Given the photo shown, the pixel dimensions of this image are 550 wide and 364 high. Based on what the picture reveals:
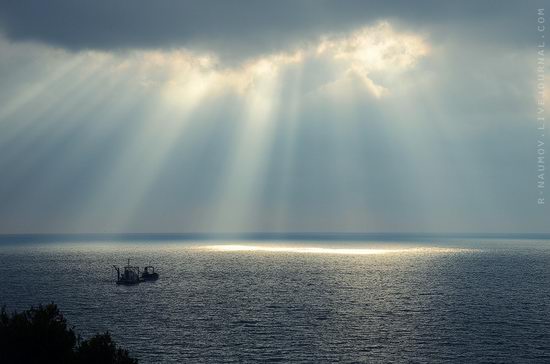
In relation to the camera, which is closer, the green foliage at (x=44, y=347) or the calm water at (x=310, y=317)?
the green foliage at (x=44, y=347)

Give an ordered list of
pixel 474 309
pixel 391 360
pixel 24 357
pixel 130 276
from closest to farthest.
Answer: pixel 24 357 < pixel 391 360 < pixel 474 309 < pixel 130 276

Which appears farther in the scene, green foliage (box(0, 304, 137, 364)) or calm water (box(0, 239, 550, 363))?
calm water (box(0, 239, 550, 363))

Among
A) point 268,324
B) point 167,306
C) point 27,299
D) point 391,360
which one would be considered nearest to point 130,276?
point 27,299

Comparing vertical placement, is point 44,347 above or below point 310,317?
above

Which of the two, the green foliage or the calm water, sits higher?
the green foliage

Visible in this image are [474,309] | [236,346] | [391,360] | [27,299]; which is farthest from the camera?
[27,299]

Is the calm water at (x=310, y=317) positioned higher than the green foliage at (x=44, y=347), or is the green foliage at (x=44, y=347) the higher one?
the green foliage at (x=44, y=347)

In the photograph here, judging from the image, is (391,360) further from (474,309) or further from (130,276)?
(130,276)

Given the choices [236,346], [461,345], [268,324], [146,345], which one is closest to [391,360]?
[461,345]

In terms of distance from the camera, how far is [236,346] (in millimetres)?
82188

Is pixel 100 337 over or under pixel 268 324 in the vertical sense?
over

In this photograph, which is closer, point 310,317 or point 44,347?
point 44,347

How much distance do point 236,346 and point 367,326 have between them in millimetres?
28722

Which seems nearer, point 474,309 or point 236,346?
point 236,346
